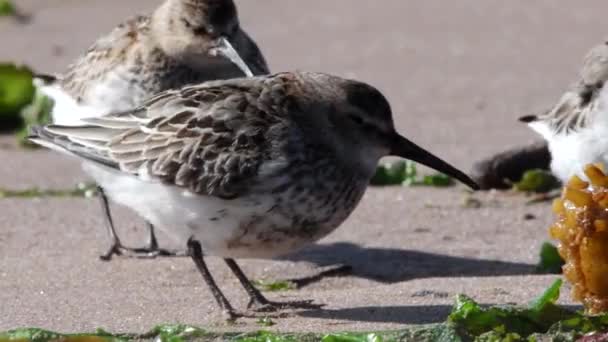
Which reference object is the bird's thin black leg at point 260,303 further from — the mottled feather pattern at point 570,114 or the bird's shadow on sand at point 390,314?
the mottled feather pattern at point 570,114

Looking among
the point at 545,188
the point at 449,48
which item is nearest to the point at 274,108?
the point at 545,188

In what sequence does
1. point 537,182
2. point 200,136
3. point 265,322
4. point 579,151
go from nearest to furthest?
point 265,322 < point 200,136 < point 579,151 < point 537,182

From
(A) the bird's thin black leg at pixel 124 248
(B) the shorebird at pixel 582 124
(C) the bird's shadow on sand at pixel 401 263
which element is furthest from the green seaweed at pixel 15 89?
(B) the shorebird at pixel 582 124

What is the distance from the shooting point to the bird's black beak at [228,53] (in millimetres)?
8961

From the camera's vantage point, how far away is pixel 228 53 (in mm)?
9156

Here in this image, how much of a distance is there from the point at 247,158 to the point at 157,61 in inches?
93.4

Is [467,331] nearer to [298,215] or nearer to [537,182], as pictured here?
[298,215]

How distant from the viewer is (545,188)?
31.9ft

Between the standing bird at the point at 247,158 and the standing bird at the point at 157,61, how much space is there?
1418 millimetres

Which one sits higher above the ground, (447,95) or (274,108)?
(274,108)

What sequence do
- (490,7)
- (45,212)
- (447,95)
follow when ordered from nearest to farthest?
(45,212), (447,95), (490,7)

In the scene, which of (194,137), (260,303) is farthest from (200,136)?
(260,303)

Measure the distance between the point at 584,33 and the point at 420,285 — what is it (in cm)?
585

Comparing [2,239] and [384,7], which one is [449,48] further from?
[2,239]
